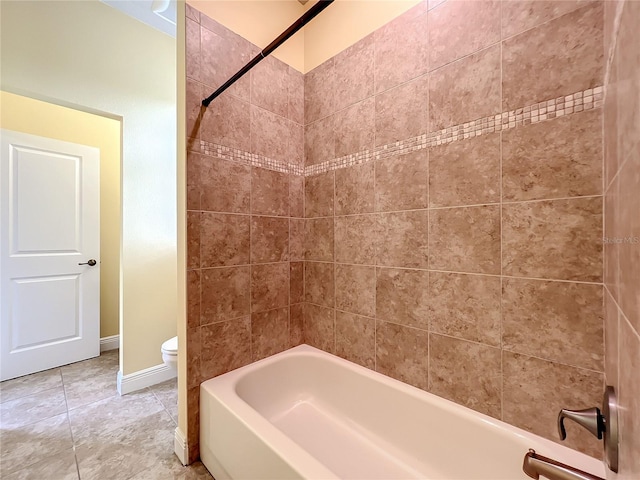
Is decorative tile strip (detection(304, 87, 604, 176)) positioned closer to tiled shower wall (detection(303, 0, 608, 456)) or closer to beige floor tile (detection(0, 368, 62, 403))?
tiled shower wall (detection(303, 0, 608, 456))

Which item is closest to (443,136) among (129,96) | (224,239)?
(224,239)

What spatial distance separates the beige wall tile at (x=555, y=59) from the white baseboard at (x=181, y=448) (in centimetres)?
217

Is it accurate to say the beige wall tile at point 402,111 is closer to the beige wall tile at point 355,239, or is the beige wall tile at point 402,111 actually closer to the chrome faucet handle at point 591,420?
the beige wall tile at point 355,239

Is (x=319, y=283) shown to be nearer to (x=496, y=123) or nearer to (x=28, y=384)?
(x=496, y=123)

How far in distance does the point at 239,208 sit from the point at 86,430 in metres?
1.63

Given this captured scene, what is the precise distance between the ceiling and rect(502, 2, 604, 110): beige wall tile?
2365 mm

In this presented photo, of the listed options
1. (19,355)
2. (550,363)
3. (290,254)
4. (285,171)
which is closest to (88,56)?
(285,171)

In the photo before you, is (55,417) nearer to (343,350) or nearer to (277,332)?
(277,332)

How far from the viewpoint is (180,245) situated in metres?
1.38

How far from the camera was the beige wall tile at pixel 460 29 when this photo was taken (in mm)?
1090

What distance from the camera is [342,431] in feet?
4.74

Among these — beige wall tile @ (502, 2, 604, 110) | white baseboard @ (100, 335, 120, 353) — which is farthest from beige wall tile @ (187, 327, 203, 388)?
white baseboard @ (100, 335, 120, 353)

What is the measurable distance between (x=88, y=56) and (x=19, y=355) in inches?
97.6

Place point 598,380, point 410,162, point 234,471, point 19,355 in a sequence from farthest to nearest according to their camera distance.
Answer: point 19,355 → point 410,162 → point 234,471 → point 598,380
